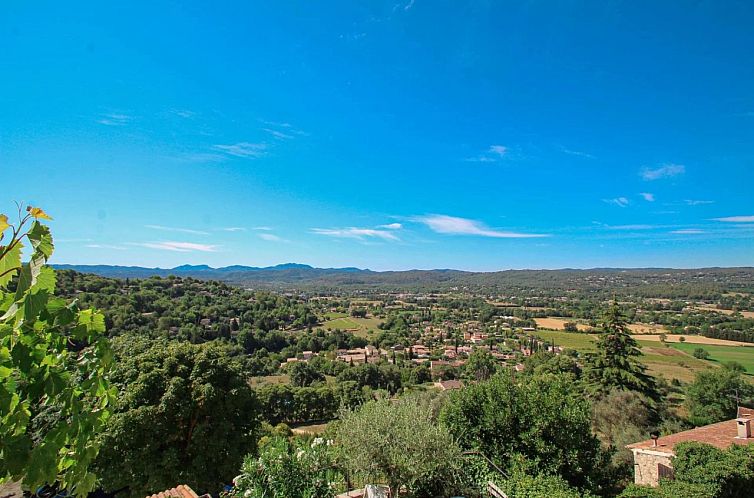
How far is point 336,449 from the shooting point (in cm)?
643

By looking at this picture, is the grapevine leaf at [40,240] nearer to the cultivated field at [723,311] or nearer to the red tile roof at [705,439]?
the red tile roof at [705,439]

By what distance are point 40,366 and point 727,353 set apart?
220ft

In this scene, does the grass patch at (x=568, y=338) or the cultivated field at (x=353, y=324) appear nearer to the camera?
the grass patch at (x=568, y=338)

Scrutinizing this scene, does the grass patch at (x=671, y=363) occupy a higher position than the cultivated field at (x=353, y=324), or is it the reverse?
the grass patch at (x=671, y=363)

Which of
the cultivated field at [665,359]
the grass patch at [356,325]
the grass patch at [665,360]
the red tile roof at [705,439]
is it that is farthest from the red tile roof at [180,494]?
the grass patch at [356,325]

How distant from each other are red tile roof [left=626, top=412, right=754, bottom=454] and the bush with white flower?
36.5 feet

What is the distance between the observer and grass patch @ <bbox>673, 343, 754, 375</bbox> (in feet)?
136

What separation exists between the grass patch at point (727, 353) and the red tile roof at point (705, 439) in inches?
1327

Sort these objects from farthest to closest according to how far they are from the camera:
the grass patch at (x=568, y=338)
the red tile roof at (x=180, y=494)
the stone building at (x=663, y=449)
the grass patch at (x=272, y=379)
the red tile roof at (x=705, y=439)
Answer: the grass patch at (x=568, y=338), the grass patch at (x=272, y=379), the red tile roof at (x=705, y=439), the stone building at (x=663, y=449), the red tile roof at (x=180, y=494)

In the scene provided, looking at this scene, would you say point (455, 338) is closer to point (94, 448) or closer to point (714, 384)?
point (714, 384)

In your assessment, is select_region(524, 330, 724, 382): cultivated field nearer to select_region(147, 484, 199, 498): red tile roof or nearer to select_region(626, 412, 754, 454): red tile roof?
select_region(626, 412, 754, 454): red tile roof

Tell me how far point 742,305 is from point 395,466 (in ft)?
367

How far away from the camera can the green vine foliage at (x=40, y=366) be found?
1391mm

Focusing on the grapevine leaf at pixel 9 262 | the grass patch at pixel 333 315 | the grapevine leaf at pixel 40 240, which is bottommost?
the grass patch at pixel 333 315
